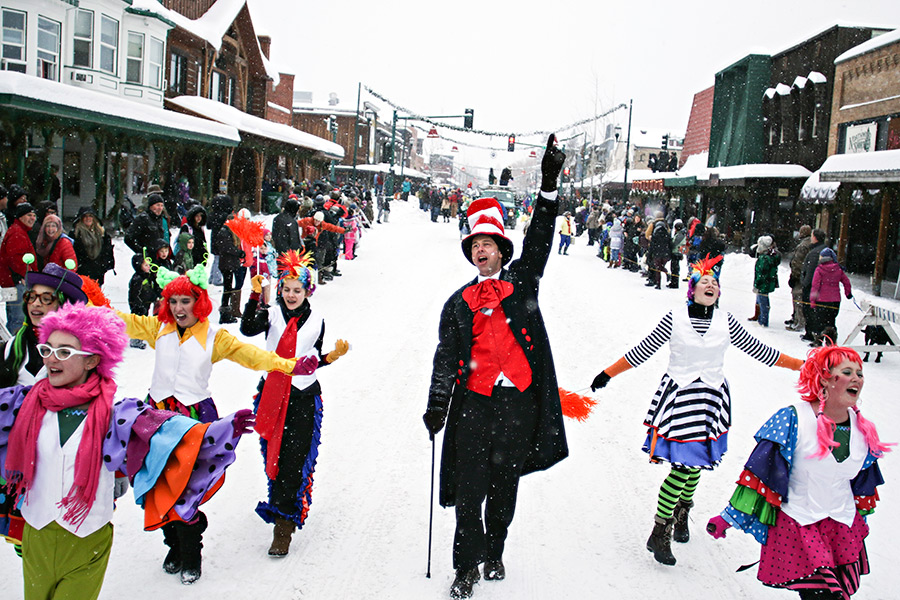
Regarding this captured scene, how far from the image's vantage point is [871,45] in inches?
774

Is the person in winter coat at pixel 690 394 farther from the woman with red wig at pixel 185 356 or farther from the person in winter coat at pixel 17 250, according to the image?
the person in winter coat at pixel 17 250

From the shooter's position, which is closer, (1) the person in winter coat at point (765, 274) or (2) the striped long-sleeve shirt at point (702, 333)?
(2) the striped long-sleeve shirt at point (702, 333)

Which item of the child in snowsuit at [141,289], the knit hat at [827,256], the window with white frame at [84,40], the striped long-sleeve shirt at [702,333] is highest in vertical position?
→ the window with white frame at [84,40]

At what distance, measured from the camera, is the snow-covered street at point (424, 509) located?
4043mm

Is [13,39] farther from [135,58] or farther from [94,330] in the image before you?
[94,330]

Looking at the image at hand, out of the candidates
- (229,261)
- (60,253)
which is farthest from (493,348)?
(229,261)

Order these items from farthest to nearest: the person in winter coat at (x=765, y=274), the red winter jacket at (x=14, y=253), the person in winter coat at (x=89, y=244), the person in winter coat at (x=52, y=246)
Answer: the person in winter coat at (x=765, y=274), the person in winter coat at (x=89, y=244), the red winter jacket at (x=14, y=253), the person in winter coat at (x=52, y=246)

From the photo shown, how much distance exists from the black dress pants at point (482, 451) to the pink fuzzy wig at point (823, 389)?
4.45ft

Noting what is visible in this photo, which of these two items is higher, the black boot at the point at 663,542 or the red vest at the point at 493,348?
the red vest at the point at 493,348

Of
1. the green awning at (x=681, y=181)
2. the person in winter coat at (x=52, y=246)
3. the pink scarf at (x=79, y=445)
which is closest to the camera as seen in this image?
the pink scarf at (x=79, y=445)

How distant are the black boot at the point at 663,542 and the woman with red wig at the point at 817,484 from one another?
96 cm

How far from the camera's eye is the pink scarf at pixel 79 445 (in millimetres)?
2795

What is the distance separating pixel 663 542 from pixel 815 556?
1.20 meters

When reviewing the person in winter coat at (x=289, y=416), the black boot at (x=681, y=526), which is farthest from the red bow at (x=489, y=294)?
the black boot at (x=681, y=526)
